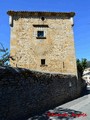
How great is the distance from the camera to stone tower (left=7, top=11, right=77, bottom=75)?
18.8 meters

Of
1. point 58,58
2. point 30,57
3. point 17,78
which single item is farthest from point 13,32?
point 17,78

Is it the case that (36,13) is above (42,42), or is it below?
above

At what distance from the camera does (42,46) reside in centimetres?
1908

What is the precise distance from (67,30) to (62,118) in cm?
1257

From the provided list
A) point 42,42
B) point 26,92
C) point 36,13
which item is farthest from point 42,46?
point 26,92

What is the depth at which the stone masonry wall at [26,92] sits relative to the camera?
294 inches

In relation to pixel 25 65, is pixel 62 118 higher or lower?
lower

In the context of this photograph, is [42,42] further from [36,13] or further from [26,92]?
[26,92]

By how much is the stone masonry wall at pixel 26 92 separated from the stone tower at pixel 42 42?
5.36 meters

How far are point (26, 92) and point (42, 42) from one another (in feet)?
35.2

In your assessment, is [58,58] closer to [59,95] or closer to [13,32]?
[13,32]

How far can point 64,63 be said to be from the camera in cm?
1911

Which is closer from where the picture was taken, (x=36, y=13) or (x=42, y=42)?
(x=42, y=42)

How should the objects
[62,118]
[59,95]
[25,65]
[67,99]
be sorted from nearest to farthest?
1. [62,118]
2. [59,95]
3. [67,99]
4. [25,65]
